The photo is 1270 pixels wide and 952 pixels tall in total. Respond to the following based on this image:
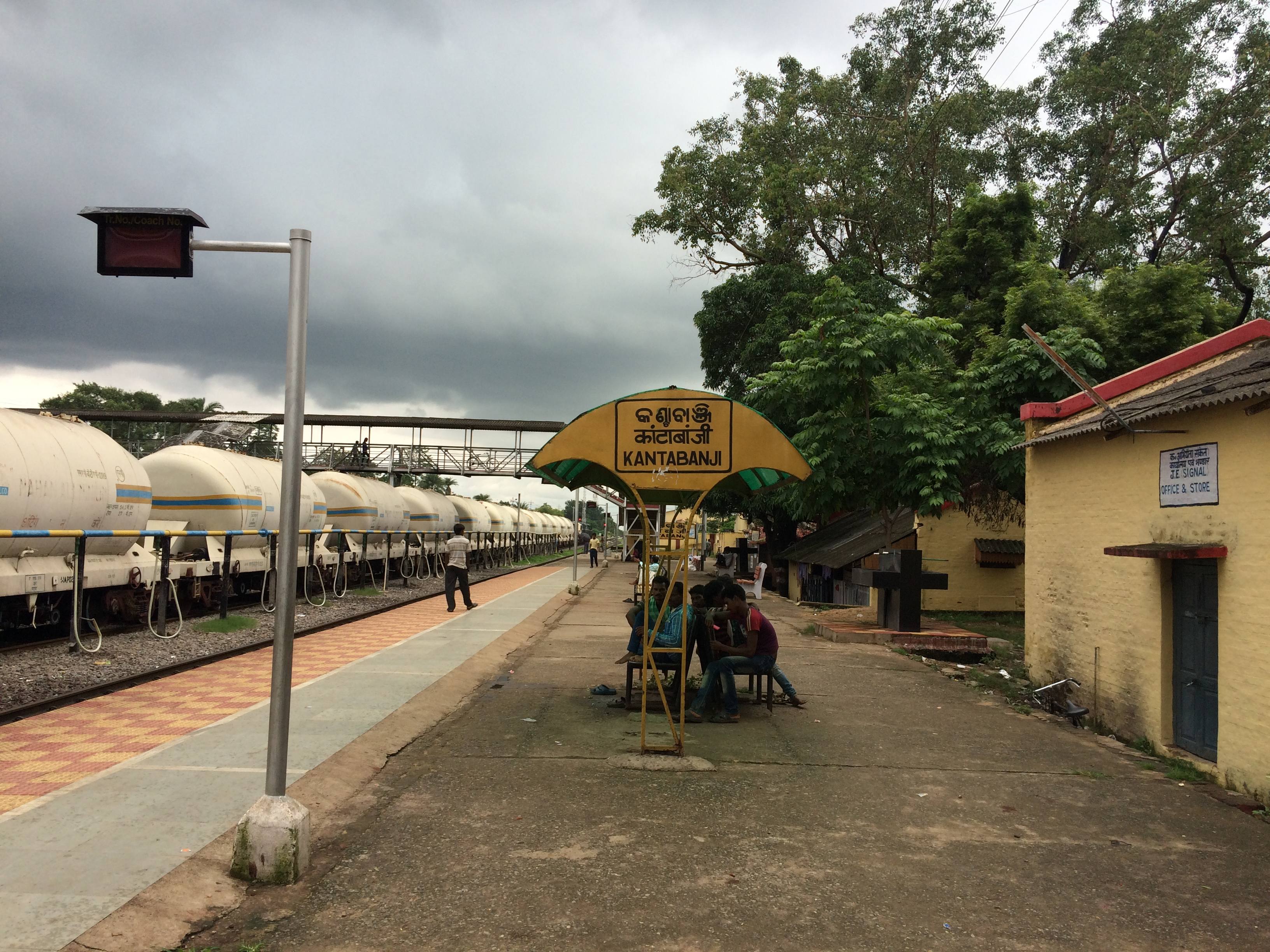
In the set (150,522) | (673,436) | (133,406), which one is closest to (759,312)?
(150,522)

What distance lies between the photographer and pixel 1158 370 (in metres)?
8.77

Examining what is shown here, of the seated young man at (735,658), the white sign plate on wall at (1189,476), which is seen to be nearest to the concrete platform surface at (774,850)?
the seated young man at (735,658)

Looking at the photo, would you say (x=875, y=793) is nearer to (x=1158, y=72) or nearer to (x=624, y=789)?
(x=624, y=789)

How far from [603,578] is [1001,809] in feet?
96.1

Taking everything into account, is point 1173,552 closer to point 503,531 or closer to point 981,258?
point 981,258

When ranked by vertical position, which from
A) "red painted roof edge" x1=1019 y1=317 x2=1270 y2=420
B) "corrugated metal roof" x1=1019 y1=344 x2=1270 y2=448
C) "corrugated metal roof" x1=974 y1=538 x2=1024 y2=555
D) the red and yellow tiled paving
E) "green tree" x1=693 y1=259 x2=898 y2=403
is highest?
"green tree" x1=693 y1=259 x2=898 y2=403

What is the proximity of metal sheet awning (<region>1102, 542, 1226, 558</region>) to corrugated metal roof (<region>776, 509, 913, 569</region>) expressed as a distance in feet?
27.8

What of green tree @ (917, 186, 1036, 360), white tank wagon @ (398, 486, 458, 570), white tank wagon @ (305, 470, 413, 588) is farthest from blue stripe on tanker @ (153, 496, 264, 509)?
Result: green tree @ (917, 186, 1036, 360)

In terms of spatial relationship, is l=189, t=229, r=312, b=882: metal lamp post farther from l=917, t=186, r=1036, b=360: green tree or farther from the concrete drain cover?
l=917, t=186, r=1036, b=360: green tree

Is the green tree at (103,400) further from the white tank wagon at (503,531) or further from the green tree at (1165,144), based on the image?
the green tree at (1165,144)

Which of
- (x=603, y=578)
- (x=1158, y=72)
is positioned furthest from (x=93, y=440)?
(x=1158, y=72)

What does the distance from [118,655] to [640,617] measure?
21.8ft

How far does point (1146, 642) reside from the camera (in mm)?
7633

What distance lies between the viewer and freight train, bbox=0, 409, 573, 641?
10.6 metres
